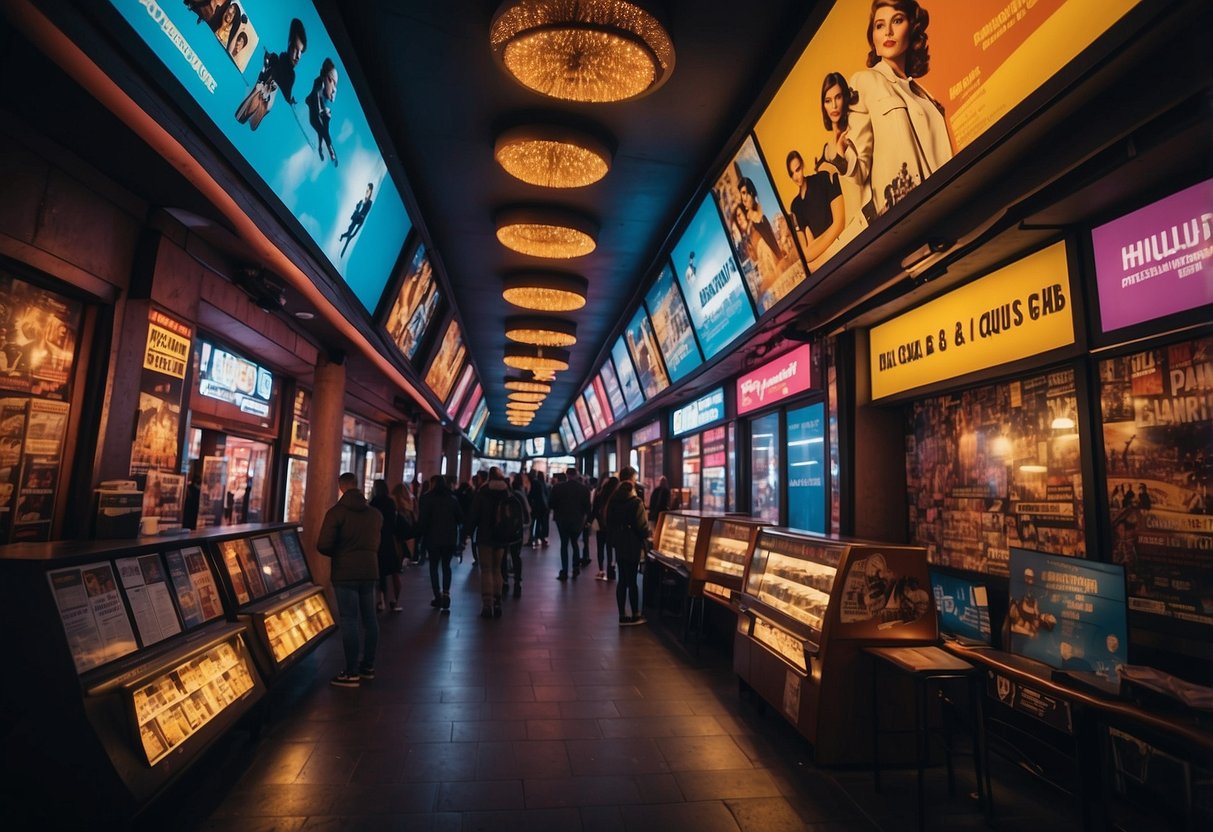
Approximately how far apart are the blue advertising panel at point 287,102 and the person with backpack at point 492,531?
2974 millimetres

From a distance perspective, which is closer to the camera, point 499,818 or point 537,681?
point 499,818

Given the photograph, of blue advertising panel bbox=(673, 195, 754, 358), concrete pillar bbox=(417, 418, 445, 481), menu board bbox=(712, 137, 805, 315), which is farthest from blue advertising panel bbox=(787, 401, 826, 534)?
concrete pillar bbox=(417, 418, 445, 481)

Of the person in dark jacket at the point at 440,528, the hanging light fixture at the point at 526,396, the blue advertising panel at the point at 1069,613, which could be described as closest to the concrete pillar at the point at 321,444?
the person in dark jacket at the point at 440,528

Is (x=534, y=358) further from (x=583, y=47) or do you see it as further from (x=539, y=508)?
(x=583, y=47)

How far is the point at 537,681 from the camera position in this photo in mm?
5125

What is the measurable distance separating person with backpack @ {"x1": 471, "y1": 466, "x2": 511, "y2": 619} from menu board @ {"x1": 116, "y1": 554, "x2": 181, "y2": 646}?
4.26 meters

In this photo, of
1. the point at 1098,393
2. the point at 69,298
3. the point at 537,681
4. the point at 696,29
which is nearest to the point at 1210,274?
the point at 1098,393

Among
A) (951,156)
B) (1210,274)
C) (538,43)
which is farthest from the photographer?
(538,43)

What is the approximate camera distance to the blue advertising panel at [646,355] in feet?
35.7

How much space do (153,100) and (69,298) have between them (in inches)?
72.0

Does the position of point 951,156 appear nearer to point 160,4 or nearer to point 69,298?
point 160,4

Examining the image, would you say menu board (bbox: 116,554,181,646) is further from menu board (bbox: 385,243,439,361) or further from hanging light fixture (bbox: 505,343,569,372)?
hanging light fixture (bbox: 505,343,569,372)

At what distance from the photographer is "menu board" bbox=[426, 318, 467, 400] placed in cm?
1172

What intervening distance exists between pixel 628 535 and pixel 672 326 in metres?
3.74
